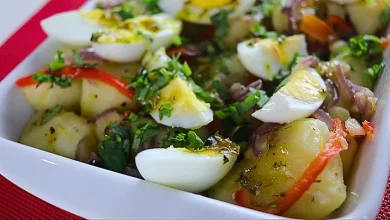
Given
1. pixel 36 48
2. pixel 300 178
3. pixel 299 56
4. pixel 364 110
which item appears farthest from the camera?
pixel 36 48

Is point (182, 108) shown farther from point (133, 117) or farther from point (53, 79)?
point (53, 79)

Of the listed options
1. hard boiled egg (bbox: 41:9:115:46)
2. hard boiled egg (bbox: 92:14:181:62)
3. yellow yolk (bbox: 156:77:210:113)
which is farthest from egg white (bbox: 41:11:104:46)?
yellow yolk (bbox: 156:77:210:113)

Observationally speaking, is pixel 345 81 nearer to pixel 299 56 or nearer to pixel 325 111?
pixel 325 111

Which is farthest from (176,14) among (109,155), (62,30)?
(109,155)

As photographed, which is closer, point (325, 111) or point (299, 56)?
point (325, 111)

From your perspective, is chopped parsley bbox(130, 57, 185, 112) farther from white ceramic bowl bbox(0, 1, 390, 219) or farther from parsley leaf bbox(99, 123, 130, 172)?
white ceramic bowl bbox(0, 1, 390, 219)

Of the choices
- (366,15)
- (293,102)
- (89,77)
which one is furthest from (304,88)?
(89,77)
